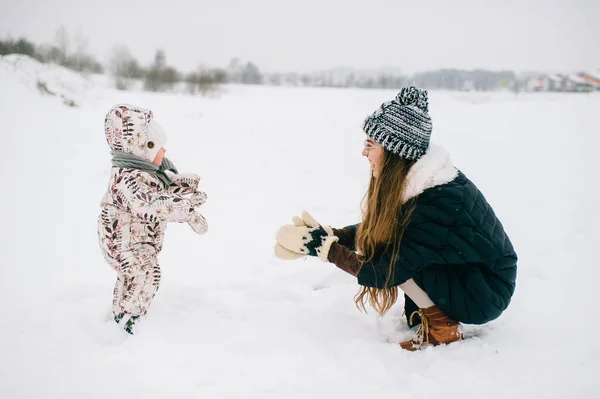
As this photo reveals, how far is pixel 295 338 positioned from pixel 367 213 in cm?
83

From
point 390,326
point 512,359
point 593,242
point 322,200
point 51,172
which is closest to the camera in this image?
point 512,359

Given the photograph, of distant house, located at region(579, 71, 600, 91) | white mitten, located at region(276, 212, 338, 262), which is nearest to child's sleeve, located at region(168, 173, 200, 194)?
white mitten, located at region(276, 212, 338, 262)

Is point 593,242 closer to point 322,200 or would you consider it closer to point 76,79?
point 322,200

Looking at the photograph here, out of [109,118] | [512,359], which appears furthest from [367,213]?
[109,118]

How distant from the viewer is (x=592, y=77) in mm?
36562

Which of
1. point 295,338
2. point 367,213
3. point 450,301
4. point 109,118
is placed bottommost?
point 295,338

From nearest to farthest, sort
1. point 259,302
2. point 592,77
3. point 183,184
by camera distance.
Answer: point 183,184 < point 259,302 < point 592,77

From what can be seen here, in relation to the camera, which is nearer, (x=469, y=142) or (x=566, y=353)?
(x=566, y=353)

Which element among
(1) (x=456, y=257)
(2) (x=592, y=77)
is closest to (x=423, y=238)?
(1) (x=456, y=257)

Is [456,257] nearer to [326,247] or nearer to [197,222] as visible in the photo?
[326,247]

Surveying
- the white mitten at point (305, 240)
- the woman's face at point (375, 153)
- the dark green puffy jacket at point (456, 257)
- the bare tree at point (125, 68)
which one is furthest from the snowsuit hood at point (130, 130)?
the bare tree at point (125, 68)

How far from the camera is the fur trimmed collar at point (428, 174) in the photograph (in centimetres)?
218

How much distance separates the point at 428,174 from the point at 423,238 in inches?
13.1

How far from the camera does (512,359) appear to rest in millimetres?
2164
